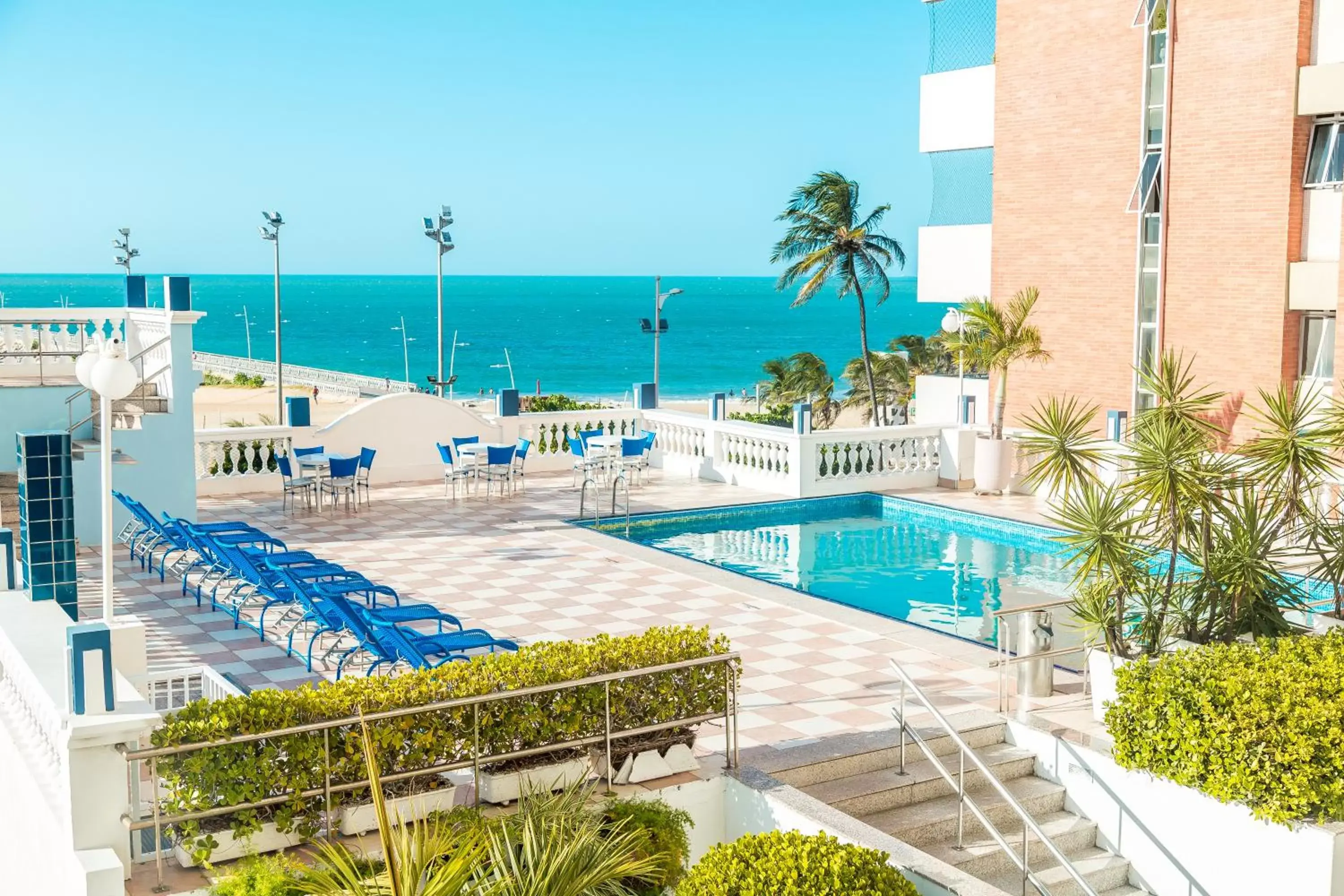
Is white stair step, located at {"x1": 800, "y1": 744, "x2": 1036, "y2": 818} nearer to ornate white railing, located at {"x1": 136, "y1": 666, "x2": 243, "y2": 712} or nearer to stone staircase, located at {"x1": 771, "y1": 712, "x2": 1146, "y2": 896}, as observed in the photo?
stone staircase, located at {"x1": 771, "y1": 712, "x2": 1146, "y2": 896}

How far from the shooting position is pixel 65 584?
9922mm

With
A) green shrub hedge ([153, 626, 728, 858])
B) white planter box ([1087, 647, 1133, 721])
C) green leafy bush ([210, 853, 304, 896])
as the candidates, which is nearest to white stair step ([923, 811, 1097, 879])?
white planter box ([1087, 647, 1133, 721])

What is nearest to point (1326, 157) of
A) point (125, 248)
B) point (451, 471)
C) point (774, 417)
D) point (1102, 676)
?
point (1102, 676)

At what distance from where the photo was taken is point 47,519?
1010 cm

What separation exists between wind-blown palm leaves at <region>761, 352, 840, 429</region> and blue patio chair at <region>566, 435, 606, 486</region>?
16579 mm

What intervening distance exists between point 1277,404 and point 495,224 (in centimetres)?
14841

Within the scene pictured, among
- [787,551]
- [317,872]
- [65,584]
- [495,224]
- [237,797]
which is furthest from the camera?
[495,224]

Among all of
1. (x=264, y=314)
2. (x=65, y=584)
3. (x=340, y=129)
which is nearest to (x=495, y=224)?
(x=340, y=129)

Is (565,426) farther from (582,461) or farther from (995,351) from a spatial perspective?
(995,351)

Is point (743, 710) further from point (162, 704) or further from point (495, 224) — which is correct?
point (495, 224)

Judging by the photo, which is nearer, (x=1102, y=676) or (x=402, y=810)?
(x=402, y=810)

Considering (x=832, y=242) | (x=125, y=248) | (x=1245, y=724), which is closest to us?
(x=1245, y=724)

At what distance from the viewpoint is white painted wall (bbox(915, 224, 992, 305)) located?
24.1 m

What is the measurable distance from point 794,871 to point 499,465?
1483cm
